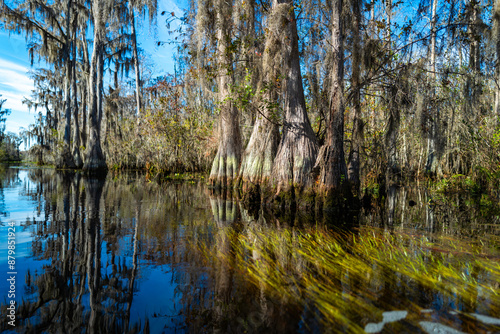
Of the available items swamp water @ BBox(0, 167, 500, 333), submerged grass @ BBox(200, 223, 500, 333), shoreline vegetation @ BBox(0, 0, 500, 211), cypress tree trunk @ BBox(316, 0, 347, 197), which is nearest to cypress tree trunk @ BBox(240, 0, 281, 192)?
shoreline vegetation @ BBox(0, 0, 500, 211)

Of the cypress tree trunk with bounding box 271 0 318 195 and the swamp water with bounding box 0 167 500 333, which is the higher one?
the cypress tree trunk with bounding box 271 0 318 195

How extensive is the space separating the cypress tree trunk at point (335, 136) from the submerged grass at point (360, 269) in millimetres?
2253

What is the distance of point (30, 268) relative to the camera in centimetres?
273

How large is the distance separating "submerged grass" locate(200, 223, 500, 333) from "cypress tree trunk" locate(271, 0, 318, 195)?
8.72 feet

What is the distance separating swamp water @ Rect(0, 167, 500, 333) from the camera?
1.93 meters

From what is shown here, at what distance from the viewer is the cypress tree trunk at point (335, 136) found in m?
6.33

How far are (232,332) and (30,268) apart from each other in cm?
218

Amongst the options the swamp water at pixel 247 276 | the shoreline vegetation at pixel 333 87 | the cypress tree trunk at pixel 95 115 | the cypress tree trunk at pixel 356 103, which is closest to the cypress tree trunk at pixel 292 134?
the shoreline vegetation at pixel 333 87

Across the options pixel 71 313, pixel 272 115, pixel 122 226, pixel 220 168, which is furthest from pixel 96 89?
pixel 71 313

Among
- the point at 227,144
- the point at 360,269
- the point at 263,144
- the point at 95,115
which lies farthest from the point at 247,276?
the point at 95,115

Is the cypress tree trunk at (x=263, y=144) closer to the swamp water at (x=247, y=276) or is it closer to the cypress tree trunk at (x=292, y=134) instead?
the cypress tree trunk at (x=292, y=134)

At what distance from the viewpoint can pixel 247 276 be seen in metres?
2.69

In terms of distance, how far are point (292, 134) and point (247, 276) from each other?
4891 mm

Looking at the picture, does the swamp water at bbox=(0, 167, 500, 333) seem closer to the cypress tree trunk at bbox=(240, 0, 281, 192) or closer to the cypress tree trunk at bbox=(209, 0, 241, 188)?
the cypress tree trunk at bbox=(240, 0, 281, 192)
